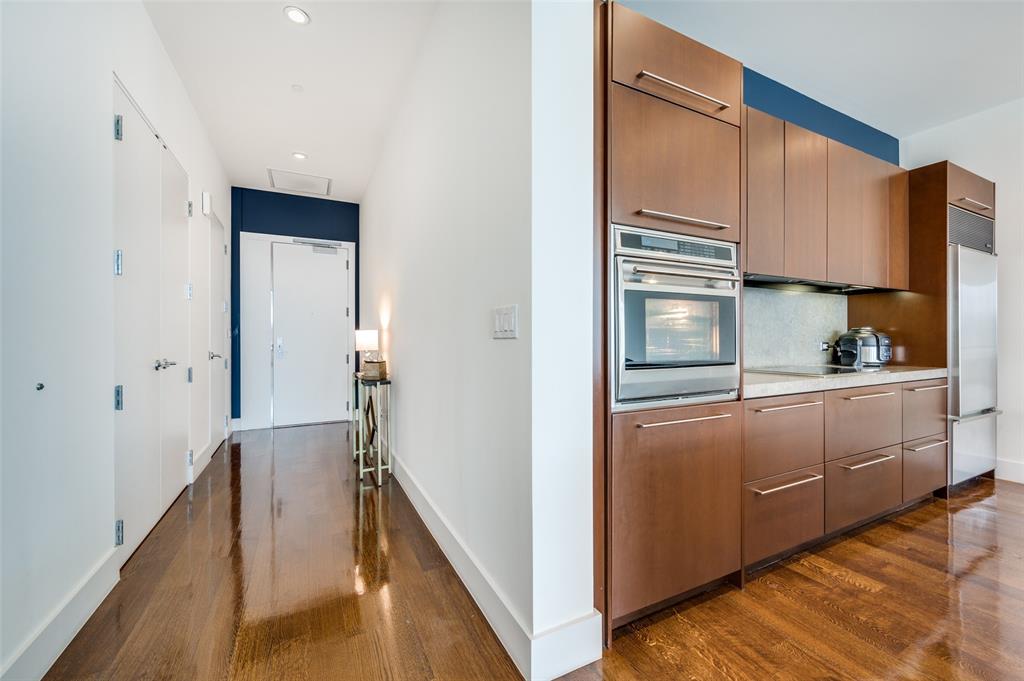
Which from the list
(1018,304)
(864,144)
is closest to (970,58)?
(864,144)

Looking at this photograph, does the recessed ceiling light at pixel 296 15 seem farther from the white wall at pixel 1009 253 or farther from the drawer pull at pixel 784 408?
the white wall at pixel 1009 253

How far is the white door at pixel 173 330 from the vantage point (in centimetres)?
264

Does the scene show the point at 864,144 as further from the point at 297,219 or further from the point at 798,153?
the point at 297,219

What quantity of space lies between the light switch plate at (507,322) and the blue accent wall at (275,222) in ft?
14.7

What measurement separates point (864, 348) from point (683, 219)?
2.28m

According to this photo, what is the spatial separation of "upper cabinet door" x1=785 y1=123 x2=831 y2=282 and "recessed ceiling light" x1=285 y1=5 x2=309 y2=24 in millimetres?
2708

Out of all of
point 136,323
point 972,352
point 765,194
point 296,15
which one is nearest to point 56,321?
point 136,323

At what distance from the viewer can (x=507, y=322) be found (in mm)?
1520

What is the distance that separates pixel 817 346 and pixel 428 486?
3056 millimetres

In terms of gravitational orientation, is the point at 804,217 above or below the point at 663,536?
above

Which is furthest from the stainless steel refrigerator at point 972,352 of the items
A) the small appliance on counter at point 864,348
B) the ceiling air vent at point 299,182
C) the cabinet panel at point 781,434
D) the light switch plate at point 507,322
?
the ceiling air vent at point 299,182

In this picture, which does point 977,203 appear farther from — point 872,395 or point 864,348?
point 872,395

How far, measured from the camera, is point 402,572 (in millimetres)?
2027

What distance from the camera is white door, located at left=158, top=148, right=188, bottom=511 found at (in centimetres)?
264
